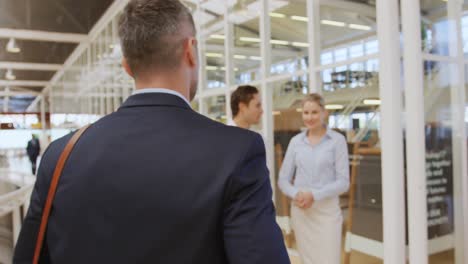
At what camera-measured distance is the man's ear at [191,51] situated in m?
0.93

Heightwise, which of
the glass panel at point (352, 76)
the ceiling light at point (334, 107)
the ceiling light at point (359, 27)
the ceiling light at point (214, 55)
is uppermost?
the ceiling light at point (214, 55)

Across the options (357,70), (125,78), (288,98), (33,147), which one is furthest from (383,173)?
(125,78)

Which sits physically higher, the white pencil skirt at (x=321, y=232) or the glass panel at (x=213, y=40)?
the glass panel at (x=213, y=40)

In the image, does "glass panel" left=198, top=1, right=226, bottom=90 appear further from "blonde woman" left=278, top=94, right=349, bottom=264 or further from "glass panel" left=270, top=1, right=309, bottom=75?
"blonde woman" left=278, top=94, right=349, bottom=264

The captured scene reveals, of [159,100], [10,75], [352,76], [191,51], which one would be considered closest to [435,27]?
[352,76]

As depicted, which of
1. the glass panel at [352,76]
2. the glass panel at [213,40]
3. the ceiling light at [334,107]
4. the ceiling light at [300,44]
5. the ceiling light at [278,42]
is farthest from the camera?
the glass panel at [213,40]

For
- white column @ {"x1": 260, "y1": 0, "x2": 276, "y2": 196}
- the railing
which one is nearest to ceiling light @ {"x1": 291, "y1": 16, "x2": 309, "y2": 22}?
white column @ {"x1": 260, "y1": 0, "x2": 276, "y2": 196}

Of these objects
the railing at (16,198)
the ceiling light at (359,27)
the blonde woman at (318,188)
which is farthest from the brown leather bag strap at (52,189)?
the ceiling light at (359,27)

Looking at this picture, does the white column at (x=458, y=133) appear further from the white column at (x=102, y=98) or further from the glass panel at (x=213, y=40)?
the white column at (x=102, y=98)

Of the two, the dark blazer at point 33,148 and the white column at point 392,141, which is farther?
the dark blazer at point 33,148

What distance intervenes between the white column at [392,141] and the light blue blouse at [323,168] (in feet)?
1.11

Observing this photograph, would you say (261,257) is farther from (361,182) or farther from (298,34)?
(298,34)

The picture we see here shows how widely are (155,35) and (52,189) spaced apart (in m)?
0.42

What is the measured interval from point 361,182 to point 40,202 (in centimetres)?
283
